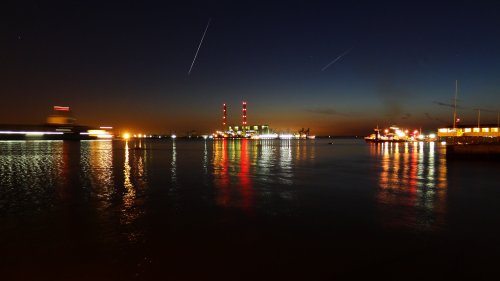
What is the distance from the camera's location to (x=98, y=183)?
69.4 feet

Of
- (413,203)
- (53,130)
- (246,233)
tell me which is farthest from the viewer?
(53,130)

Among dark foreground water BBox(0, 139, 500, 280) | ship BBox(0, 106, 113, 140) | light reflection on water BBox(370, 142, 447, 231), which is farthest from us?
ship BBox(0, 106, 113, 140)

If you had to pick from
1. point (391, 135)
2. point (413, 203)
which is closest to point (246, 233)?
point (413, 203)

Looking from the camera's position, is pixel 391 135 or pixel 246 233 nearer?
pixel 246 233

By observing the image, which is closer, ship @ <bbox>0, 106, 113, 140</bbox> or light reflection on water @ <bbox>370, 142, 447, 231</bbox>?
light reflection on water @ <bbox>370, 142, 447, 231</bbox>

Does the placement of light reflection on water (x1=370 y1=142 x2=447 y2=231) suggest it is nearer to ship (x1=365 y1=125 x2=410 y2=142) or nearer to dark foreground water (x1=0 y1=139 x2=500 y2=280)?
dark foreground water (x1=0 y1=139 x2=500 y2=280)

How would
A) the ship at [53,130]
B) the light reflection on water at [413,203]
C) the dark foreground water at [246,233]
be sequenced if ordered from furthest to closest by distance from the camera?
the ship at [53,130]
the light reflection on water at [413,203]
the dark foreground water at [246,233]

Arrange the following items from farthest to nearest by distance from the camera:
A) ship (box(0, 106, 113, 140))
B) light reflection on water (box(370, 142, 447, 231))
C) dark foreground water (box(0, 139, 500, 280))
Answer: ship (box(0, 106, 113, 140)) → light reflection on water (box(370, 142, 447, 231)) → dark foreground water (box(0, 139, 500, 280))

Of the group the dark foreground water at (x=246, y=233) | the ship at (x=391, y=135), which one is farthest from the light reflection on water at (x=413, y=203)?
the ship at (x=391, y=135)

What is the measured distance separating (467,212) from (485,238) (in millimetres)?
3908

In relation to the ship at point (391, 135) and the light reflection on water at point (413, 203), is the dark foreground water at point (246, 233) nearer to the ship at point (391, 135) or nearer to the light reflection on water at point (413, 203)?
the light reflection on water at point (413, 203)

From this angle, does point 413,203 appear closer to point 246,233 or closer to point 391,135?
point 246,233

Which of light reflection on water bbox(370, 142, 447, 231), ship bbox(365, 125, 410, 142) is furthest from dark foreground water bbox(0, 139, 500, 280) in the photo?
ship bbox(365, 125, 410, 142)

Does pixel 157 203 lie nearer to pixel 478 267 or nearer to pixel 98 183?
pixel 98 183
